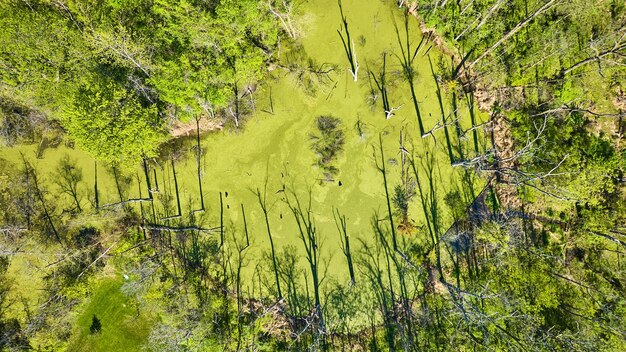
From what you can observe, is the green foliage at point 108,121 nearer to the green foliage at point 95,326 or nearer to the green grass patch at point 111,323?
the green grass patch at point 111,323

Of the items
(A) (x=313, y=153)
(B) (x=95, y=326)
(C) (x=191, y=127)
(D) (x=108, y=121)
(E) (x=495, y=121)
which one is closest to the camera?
(D) (x=108, y=121)

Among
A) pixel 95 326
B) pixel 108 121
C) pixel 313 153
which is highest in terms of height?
pixel 108 121

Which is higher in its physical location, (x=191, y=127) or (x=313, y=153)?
(x=191, y=127)

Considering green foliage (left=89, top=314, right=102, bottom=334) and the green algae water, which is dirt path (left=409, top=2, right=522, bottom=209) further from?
green foliage (left=89, top=314, right=102, bottom=334)

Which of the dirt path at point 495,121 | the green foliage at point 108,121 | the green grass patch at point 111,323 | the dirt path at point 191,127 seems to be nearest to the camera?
the green foliage at point 108,121

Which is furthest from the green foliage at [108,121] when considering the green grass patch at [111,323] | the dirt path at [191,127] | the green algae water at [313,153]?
the green grass patch at [111,323]

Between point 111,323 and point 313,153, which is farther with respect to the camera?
point 111,323

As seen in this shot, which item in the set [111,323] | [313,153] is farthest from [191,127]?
[111,323]

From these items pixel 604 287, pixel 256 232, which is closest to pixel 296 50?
pixel 256 232

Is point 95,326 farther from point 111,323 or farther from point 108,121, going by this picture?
point 108,121
